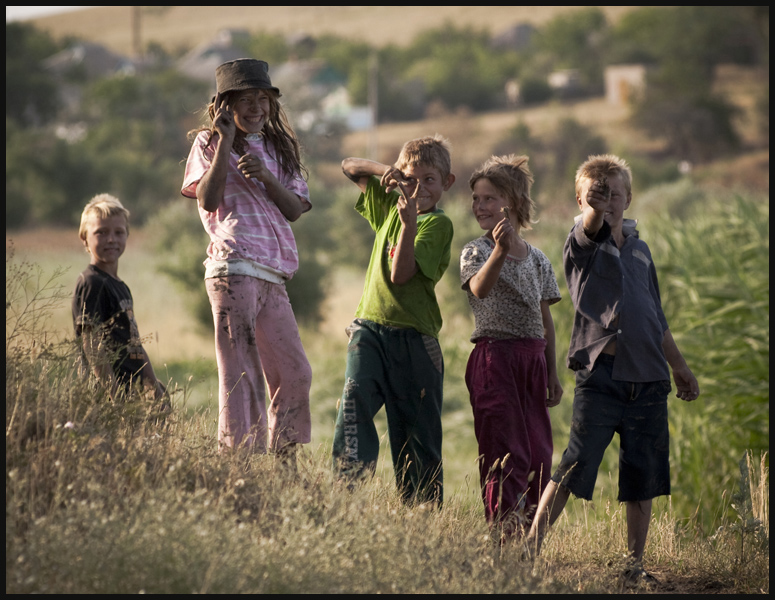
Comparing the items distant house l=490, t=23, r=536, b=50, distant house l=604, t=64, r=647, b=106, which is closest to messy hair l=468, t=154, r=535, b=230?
distant house l=604, t=64, r=647, b=106

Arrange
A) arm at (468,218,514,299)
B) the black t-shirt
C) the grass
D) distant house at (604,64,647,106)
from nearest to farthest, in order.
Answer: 1. the grass
2. arm at (468,218,514,299)
3. the black t-shirt
4. distant house at (604,64,647,106)

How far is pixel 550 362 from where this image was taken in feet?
14.5

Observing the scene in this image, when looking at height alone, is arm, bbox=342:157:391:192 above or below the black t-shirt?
above

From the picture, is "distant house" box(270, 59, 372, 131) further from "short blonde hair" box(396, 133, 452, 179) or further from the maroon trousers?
the maroon trousers

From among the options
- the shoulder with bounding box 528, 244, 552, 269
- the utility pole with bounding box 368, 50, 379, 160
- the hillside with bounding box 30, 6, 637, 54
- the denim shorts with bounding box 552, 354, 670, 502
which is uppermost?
the hillside with bounding box 30, 6, 637, 54

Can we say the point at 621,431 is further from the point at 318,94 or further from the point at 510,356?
the point at 318,94

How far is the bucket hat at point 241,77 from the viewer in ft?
13.5

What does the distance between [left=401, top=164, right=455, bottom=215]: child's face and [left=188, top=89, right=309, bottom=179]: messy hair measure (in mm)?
543

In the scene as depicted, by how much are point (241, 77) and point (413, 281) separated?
4.09ft

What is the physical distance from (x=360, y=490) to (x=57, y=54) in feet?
295

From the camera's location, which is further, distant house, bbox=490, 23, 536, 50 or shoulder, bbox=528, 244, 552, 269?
distant house, bbox=490, 23, 536, 50

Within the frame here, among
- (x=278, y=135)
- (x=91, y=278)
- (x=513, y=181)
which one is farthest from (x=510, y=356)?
(x=91, y=278)

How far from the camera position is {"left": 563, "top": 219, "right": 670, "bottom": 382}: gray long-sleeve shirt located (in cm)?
398

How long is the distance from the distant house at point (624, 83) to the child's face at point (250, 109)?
66872 mm
